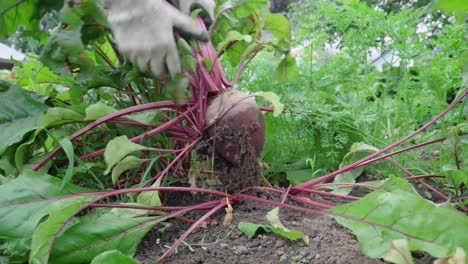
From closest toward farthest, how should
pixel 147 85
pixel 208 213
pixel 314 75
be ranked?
pixel 208 213 < pixel 147 85 < pixel 314 75

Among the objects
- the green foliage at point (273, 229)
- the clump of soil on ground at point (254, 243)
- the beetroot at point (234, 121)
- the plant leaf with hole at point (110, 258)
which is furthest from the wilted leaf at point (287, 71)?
the plant leaf with hole at point (110, 258)

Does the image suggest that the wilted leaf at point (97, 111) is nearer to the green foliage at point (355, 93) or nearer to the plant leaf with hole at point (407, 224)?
the green foliage at point (355, 93)

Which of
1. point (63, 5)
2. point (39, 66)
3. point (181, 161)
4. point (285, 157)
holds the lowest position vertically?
point (285, 157)

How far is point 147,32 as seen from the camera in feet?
3.08

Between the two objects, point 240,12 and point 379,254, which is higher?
point 240,12

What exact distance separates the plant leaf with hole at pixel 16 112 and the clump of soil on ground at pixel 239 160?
1.79 feet

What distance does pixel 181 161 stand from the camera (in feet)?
4.25

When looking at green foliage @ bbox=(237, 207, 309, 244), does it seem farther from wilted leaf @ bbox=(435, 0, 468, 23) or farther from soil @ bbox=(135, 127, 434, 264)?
wilted leaf @ bbox=(435, 0, 468, 23)

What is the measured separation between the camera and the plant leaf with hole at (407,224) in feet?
2.26

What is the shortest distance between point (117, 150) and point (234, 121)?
33cm

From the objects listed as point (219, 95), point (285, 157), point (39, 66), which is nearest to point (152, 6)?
point (219, 95)

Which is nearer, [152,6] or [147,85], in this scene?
[152,6]

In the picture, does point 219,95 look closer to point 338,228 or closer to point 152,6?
point 152,6

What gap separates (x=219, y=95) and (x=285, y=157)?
417 millimetres
